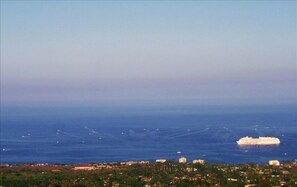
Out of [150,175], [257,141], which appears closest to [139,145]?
[257,141]

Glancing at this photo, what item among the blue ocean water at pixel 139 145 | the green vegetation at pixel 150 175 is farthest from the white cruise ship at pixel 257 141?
the green vegetation at pixel 150 175

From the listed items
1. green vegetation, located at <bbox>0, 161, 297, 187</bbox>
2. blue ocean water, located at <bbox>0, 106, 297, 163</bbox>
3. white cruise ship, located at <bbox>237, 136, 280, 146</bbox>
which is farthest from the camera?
white cruise ship, located at <bbox>237, 136, 280, 146</bbox>

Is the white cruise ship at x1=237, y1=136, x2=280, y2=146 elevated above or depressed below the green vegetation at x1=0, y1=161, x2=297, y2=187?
Answer: above

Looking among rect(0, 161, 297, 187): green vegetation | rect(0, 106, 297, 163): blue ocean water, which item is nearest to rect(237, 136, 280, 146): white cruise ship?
rect(0, 106, 297, 163): blue ocean water

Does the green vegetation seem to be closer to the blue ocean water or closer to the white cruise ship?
the blue ocean water

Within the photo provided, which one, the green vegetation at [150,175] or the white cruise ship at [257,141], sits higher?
the white cruise ship at [257,141]

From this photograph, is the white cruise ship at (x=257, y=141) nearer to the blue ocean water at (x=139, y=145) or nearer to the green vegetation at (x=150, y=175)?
the blue ocean water at (x=139, y=145)

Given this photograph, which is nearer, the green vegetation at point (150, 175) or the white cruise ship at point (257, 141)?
the green vegetation at point (150, 175)

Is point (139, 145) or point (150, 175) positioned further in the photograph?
point (139, 145)

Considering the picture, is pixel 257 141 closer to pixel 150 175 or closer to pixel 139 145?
pixel 139 145

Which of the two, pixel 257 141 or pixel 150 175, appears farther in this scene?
pixel 257 141

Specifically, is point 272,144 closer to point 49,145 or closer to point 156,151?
point 156,151

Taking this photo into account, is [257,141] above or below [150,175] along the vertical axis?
above
